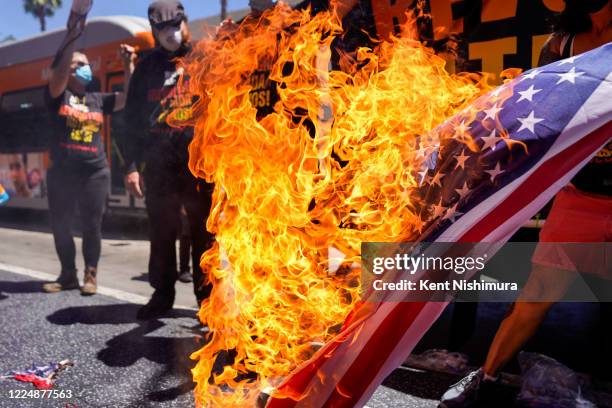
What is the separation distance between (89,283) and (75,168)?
1.19 metres

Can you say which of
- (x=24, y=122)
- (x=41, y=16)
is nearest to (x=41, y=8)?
(x=41, y=16)

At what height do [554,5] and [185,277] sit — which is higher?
[554,5]

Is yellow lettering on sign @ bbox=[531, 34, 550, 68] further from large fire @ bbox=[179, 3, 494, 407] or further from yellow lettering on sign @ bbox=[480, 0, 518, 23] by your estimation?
large fire @ bbox=[179, 3, 494, 407]

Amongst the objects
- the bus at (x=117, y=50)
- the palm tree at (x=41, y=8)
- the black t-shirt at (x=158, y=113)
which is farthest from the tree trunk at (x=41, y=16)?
the black t-shirt at (x=158, y=113)

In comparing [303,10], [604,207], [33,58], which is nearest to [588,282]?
[604,207]

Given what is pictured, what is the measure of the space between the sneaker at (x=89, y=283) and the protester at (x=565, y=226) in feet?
12.1

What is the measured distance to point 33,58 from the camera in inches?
480

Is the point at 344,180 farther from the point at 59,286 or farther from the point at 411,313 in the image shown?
the point at 59,286

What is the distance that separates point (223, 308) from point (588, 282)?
2.01 m

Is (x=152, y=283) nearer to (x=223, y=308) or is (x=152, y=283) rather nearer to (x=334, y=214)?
(x=223, y=308)

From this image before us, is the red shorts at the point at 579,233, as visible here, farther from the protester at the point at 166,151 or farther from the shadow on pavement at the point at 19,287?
the shadow on pavement at the point at 19,287

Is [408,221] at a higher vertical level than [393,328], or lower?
higher

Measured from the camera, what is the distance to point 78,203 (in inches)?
204

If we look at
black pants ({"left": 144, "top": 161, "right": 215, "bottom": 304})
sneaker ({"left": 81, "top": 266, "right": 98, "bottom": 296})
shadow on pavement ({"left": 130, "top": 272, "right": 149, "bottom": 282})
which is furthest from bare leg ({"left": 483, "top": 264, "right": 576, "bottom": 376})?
shadow on pavement ({"left": 130, "top": 272, "right": 149, "bottom": 282})
